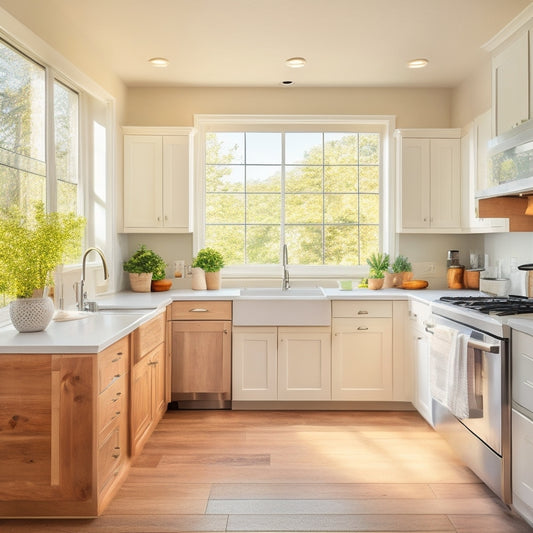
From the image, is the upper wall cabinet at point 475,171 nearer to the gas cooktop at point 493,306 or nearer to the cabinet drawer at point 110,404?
the gas cooktop at point 493,306

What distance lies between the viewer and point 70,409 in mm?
2100

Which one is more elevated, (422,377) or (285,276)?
(285,276)

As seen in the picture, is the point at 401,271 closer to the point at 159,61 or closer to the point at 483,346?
the point at 483,346

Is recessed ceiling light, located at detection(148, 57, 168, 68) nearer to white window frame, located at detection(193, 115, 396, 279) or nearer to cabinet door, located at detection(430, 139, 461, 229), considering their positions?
white window frame, located at detection(193, 115, 396, 279)

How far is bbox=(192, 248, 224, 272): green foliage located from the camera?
13.6ft

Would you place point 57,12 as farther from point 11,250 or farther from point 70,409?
point 70,409

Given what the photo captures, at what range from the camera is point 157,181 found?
13.5 ft

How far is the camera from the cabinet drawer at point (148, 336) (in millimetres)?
2760

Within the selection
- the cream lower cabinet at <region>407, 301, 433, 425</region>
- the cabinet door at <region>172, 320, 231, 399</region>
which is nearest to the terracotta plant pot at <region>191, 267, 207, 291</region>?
the cabinet door at <region>172, 320, 231, 399</region>

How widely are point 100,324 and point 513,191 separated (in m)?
2.23

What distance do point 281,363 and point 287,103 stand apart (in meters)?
2.22

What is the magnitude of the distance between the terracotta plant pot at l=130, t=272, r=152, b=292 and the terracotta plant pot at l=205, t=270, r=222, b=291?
0.47 meters

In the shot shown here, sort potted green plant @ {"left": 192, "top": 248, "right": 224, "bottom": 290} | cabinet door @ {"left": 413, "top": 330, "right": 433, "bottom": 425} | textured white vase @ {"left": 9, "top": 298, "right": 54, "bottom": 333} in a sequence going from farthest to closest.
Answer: potted green plant @ {"left": 192, "top": 248, "right": 224, "bottom": 290} < cabinet door @ {"left": 413, "top": 330, "right": 433, "bottom": 425} < textured white vase @ {"left": 9, "top": 298, "right": 54, "bottom": 333}

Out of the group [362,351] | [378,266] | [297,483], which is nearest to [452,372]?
[297,483]
